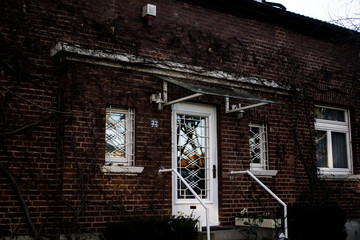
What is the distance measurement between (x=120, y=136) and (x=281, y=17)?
4.83m

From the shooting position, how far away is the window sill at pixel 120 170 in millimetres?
7250

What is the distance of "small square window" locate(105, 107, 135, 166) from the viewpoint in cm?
762

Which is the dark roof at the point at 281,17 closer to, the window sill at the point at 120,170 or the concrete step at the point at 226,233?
the window sill at the point at 120,170

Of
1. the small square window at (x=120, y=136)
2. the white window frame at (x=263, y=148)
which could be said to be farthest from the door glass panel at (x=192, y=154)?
the white window frame at (x=263, y=148)

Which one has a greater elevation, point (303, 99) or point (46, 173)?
point (303, 99)

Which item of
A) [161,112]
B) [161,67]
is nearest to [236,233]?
[161,112]

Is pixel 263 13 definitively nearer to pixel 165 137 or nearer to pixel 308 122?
pixel 308 122

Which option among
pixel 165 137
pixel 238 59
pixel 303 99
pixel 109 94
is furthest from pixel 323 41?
pixel 109 94

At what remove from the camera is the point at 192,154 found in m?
8.60

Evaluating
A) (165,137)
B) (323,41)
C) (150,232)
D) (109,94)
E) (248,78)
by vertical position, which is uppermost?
(323,41)

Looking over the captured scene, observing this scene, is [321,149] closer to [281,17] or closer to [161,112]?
[281,17]

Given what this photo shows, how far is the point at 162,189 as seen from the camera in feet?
25.8

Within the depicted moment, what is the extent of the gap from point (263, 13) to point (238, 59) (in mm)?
1295

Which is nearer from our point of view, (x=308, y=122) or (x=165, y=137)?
(x=165, y=137)
